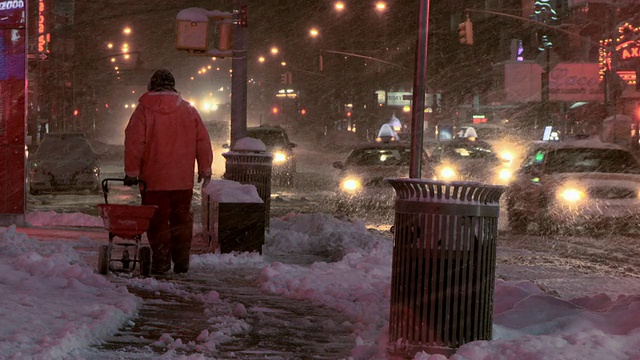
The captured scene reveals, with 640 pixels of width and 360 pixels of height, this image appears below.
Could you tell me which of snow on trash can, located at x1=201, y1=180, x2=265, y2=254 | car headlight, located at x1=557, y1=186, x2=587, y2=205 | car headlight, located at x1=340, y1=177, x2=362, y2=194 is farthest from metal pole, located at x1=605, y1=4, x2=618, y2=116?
snow on trash can, located at x1=201, y1=180, x2=265, y2=254

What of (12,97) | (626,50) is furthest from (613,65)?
(12,97)

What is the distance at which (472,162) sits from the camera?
2877cm

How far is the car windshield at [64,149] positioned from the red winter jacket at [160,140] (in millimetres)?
16524

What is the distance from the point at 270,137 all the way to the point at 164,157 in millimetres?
20936

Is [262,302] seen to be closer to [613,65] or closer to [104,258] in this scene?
[104,258]

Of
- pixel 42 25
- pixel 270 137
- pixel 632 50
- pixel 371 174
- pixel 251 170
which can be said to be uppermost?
pixel 42 25

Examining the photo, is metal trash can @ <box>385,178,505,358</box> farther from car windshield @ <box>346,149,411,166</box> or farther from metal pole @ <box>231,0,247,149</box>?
car windshield @ <box>346,149,411,166</box>

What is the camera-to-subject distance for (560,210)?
1605cm

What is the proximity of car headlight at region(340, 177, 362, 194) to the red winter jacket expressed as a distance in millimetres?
9436

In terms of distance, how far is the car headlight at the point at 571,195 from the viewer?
15.6m

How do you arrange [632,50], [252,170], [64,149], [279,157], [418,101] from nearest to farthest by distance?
[418,101] → [252,170] → [64,149] → [279,157] → [632,50]

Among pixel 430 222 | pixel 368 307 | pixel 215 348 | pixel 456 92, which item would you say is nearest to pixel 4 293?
pixel 215 348

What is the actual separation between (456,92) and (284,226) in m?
75.5

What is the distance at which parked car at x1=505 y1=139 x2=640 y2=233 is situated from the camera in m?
15.5
